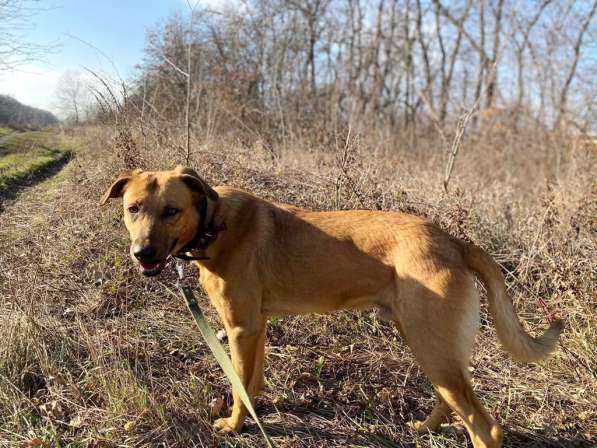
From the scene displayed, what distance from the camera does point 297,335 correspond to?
4176 millimetres

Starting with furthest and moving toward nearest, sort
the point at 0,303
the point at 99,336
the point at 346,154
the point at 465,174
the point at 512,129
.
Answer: the point at 512,129 → the point at 465,174 → the point at 346,154 → the point at 0,303 → the point at 99,336

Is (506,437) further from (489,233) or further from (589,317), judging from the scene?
(489,233)

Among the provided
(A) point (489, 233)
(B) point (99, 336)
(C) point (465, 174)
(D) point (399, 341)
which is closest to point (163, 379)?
(B) point (99, 336)

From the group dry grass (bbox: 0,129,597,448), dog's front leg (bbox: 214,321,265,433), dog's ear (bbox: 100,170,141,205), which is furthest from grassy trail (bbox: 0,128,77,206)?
dog's front leg (bbox: 214,321,265,433)

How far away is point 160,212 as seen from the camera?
2.70 meters

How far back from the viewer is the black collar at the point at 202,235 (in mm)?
2875

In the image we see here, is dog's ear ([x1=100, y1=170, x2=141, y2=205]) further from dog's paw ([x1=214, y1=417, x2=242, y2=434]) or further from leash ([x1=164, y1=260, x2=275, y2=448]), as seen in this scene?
dog's paw ([x1=214, y1=417, x2=242, y2=434])

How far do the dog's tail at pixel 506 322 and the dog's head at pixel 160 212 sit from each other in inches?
69.4

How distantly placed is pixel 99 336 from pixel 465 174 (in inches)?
310

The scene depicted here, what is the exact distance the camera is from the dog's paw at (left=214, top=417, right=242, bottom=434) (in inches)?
119

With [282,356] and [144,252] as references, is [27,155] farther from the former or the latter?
[144,252]

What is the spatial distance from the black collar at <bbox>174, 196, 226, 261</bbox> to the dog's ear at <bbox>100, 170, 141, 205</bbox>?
558 mm

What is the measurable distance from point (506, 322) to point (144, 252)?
7.46 ft

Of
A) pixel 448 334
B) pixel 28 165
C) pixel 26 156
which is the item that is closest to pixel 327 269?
pixel 448 334
